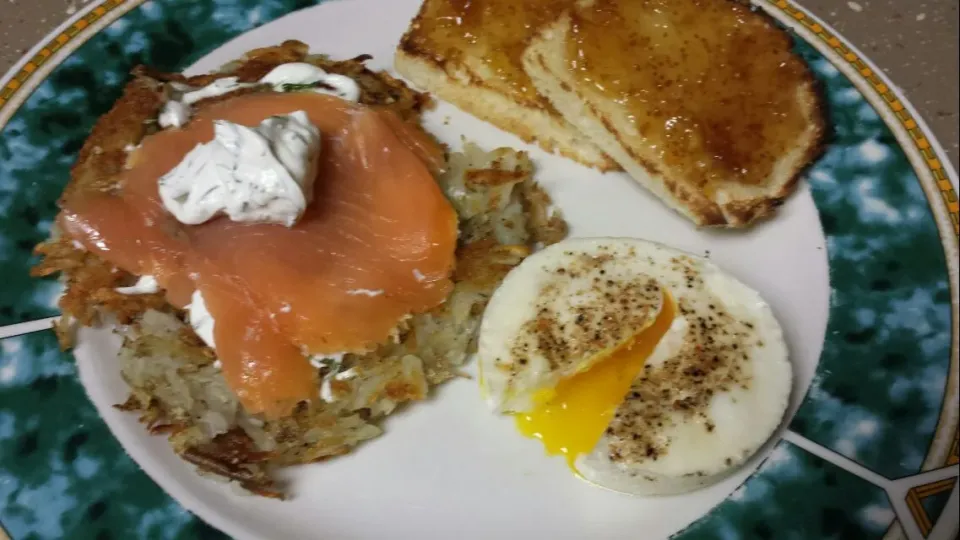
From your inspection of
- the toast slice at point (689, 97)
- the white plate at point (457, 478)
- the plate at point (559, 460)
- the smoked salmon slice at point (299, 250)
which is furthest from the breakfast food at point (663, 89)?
the smoked salmon slice at point (299, 250)

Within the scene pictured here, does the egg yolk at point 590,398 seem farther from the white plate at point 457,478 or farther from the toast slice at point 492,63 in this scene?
the toast slice at point 492,63

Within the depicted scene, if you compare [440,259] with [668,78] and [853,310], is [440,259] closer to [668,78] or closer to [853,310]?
[668,78]

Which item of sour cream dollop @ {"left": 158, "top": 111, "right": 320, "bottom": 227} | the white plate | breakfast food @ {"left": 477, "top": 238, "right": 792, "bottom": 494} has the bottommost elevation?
the white plate

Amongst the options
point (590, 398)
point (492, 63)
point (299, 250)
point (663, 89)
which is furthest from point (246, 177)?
point (663, 89)

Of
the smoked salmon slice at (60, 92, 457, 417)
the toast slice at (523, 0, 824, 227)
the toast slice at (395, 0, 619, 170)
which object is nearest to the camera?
the smoked salmon slice at (60, 92, 457, 417)

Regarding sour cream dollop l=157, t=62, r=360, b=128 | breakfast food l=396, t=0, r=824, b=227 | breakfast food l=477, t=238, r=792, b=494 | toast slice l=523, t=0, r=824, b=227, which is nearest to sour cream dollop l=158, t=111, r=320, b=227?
sour cream dollop l=157, t=62, r=360, b=128

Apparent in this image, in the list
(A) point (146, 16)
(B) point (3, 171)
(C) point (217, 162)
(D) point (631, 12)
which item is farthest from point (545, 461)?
(A) point (146, 16)

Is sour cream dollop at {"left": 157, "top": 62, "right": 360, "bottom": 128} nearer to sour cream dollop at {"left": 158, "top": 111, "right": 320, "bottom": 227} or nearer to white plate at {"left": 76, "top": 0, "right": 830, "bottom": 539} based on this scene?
sour cream dollop at {"left": 158, "top": 111, "right": 320, "bottom": 227}
